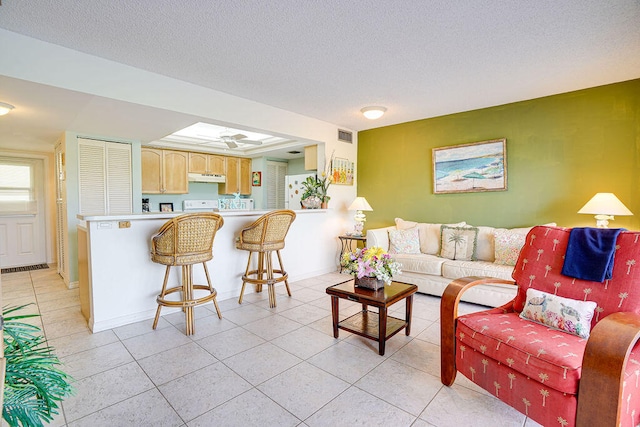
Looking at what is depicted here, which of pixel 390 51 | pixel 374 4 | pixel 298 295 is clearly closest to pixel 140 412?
pixel 298 295

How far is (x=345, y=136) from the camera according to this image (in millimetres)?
5223

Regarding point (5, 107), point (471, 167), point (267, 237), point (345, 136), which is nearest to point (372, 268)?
point (267, 237)

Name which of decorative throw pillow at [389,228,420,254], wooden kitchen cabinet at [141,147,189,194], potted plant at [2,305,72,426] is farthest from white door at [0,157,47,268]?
decorative throw pillow at [389,228,420,254]

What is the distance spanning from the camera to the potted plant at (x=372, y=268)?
250 centimetres

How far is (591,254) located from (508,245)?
1.76 meters

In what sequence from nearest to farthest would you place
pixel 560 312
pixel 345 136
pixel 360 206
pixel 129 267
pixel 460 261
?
1. pixel 560 312
2. pixel 129 267
3. pixel 460 261
4. pixel 360 206
5. pixel 345 136

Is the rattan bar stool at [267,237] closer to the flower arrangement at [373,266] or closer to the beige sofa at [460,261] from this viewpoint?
the flower arrangement at [373,266]

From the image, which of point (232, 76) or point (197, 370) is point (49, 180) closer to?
point (232, 76)

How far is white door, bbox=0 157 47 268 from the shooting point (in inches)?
209

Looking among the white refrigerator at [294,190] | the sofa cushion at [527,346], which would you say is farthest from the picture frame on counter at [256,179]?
the sofa cushion at [527,346]

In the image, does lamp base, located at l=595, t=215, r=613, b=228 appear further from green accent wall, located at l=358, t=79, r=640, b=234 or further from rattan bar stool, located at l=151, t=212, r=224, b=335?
rattan bar stool, located at l=151, t=212, r=224, b=335

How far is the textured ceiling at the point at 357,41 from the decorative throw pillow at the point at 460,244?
166 centimetres

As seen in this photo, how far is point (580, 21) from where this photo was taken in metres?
2.14

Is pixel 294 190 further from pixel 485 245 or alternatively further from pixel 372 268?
pixel 372 268
